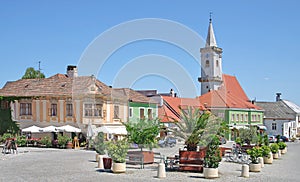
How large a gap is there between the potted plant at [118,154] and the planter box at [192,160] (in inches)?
105

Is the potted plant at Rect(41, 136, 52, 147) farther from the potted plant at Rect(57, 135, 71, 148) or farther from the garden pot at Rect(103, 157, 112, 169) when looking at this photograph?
the garden pot at Rect(103, 157, 112, 169)

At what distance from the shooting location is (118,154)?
17.2 meters

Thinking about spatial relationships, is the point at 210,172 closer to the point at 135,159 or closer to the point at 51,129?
the point at 135,159

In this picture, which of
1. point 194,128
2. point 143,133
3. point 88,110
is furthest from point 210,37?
point 194,128

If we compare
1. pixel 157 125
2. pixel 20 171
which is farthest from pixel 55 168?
pixel 157 125

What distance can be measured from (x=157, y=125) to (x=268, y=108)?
51.7 metres

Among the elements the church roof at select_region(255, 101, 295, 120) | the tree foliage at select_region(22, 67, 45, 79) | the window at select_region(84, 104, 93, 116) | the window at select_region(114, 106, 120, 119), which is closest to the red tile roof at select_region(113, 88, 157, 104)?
the window at select_region(114, 106, 120, 119)

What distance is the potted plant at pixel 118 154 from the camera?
17.1 metres

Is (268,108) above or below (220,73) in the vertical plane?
below

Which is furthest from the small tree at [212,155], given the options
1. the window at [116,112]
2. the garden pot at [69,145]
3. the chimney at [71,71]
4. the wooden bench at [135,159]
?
the chimney at [71,71]

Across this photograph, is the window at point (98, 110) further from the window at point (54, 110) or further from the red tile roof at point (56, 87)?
the window at point (54, 110)

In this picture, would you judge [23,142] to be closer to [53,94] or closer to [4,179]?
[53,94]

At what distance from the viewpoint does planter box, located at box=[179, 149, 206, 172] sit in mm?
17719

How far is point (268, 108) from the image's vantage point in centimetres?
7019
